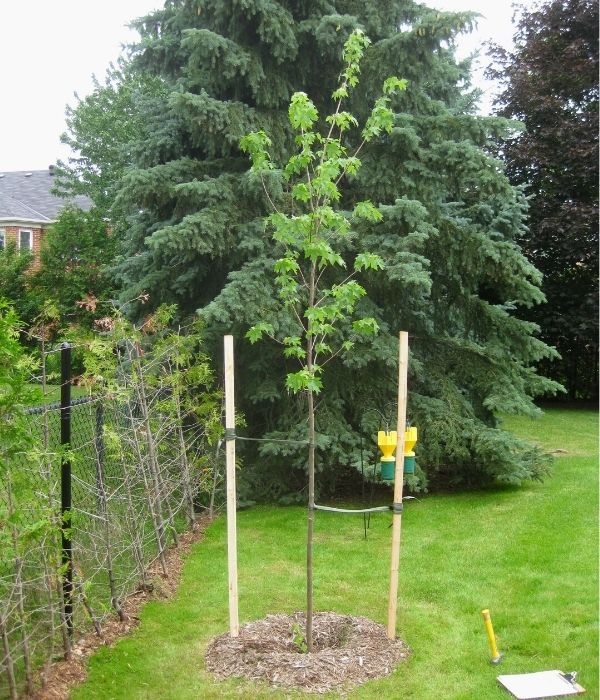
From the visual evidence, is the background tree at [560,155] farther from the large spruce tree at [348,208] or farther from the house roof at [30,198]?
the house roof at [30,198]

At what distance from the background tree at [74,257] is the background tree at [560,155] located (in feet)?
32.6

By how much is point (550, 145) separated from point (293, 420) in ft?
34.0

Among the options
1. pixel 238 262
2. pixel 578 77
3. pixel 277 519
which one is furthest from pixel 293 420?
pixel 578 77

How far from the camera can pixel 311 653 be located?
412cm

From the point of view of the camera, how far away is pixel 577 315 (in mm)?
15367

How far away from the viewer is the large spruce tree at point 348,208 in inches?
291

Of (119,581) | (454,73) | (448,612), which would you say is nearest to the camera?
(448,612)

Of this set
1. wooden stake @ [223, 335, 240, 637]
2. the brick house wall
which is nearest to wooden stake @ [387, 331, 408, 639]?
wooden stake @ [223, 335, 240, 637]

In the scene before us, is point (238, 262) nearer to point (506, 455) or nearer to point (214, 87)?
point (214, 87)

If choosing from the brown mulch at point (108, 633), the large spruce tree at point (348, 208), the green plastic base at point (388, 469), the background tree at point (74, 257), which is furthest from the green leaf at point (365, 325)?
the background tree at point (74, 257)

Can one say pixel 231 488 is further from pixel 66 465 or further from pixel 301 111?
pixel 301 111

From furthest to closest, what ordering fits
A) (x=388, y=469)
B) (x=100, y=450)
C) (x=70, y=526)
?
(x=388, y=469) → (x=100, y=450) → (x=70, y=526)

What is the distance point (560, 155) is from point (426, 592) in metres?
12.1

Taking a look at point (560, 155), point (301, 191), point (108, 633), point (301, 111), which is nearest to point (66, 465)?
point (108, 633)
